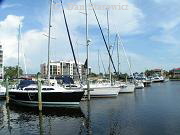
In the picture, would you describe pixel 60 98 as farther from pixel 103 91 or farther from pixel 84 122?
pixel 103 91

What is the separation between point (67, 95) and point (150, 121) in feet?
39.2

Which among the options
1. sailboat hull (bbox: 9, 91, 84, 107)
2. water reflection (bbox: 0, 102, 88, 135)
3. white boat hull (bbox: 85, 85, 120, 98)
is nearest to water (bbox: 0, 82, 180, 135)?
water reflection (bbox: 0, 102, 88, 135)

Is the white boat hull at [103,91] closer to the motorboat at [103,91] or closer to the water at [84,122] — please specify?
the motorboat at [103,91]

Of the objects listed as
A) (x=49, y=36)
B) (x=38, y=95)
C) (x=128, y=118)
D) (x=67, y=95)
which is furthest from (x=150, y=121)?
(x=49, y=36)

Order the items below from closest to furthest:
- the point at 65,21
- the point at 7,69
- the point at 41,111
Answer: the point at 41,111, the point at 65,21, the point at 7,69

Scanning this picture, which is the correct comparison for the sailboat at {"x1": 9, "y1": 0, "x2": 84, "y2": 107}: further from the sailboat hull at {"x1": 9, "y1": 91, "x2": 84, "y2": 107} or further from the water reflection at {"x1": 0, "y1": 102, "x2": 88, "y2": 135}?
the water reflection at {"x1": 0, "y1": 102, "x2": 88, "y2": 135}

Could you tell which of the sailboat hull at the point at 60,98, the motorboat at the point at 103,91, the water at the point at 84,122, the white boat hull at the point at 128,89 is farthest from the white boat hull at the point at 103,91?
the water at the point at 84,122

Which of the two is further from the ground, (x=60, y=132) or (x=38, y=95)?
(x=38, y=95)

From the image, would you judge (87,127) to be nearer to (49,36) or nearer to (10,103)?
(49,36)

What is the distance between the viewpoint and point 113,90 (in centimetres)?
5078

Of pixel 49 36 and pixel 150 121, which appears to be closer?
pixel 150 121

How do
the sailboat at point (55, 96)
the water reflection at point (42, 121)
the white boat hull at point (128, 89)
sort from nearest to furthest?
the water reflection at point (42, 121) < the sailboat at point (55, 96) < the white boat hull at point (128, 89)

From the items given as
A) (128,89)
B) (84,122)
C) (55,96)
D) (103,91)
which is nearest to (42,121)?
(84,122)

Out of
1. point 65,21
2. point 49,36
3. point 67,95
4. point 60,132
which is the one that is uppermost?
point 65,21
